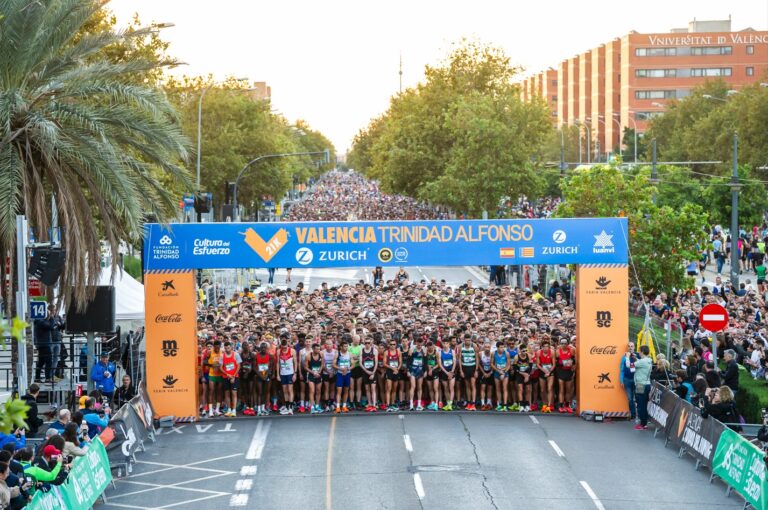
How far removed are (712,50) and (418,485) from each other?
4604 inches

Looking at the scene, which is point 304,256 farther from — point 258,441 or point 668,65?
point 668,65

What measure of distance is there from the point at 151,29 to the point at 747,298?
18769 millimetres

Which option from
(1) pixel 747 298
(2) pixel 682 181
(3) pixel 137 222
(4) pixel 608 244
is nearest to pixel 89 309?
(3) pixel 137 222

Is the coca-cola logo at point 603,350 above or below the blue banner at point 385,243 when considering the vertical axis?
below

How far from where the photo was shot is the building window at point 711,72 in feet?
406

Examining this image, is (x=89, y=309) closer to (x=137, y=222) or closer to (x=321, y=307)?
(x=137, y=222)

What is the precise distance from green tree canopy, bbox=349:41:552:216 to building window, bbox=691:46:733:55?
55389mm

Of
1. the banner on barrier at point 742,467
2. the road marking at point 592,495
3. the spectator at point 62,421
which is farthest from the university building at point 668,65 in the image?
the spectator at point 62,421

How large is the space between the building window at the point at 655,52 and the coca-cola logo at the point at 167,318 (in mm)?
108986

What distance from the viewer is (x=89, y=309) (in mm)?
20297

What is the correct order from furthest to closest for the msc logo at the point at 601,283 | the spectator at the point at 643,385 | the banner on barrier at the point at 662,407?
the msc logo at the point at 601,283
the spectator at the point at 643,385
the banner on barrier at the point at 662,407

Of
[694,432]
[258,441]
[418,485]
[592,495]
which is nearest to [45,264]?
[258,441]

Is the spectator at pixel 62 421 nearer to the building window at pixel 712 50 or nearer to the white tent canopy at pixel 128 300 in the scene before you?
the white tent canopy at pixel 128 300

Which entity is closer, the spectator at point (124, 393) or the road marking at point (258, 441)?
the road marking at point (258, 441)
